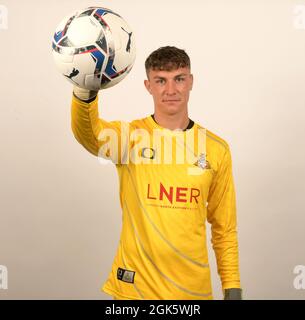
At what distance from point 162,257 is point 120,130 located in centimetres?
47

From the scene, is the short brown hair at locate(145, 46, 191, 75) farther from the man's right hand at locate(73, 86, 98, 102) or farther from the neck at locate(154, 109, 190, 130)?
the man's right hand at locate(73, 86, 98, 102)

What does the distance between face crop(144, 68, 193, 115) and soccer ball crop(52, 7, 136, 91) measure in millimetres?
262

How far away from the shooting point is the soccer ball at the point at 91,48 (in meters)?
2.03

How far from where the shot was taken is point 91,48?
2.02 metres

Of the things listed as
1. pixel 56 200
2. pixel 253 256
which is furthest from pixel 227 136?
pixel 56 200

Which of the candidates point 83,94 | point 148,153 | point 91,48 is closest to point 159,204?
point 148,153

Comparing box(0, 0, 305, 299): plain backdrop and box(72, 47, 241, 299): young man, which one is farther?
box(0, 0, 305, 299): plain backdrop

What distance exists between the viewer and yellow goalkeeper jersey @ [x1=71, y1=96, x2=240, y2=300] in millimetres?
2232

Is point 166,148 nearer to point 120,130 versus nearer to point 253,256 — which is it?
point 120,130

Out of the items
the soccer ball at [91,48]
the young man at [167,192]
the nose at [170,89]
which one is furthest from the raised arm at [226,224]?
the soccer ball at [91,48]

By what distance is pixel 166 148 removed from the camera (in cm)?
233

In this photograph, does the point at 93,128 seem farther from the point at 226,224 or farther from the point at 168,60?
the point at 226,224

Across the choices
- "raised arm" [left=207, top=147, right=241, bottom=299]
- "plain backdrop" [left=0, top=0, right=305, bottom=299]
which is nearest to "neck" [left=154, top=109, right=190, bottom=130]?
"raised arm" [left=207, top=147, right=241, bottom=299]

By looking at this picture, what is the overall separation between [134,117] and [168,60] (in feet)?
2.71
